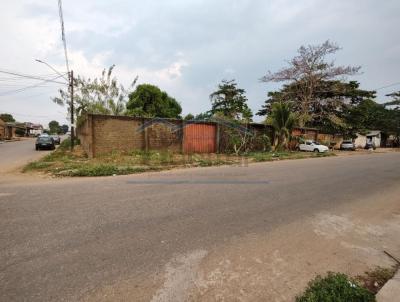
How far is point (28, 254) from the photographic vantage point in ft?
10.4

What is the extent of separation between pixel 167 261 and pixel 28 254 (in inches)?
70.9

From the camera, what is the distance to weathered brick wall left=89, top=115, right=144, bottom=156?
13.5m

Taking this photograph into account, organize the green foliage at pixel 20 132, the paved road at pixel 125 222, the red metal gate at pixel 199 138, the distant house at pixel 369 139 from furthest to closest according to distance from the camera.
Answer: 1. the green foliage at pixel 20 132
2. the distant house at pixel 369 139
3. the red metal gate at pixel 199 138
4. the paved road at pixel 125 222

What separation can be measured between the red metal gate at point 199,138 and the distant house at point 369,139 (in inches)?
1214

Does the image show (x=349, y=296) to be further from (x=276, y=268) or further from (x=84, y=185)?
(x=84, y=185)

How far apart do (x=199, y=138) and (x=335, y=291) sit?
48.8 ft

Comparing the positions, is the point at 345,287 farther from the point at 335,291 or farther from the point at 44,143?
the point at 44,143

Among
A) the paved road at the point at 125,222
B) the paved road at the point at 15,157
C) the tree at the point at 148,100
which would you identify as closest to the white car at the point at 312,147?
the paved road at the point at 125,222

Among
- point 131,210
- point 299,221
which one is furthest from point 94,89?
point 299,221

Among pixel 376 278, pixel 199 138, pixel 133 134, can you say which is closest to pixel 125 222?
pixel 376 278

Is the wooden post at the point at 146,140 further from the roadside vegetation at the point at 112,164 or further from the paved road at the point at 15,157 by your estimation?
the paved road at the point at 15,157

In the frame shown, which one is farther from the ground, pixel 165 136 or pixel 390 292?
pixel 165 136

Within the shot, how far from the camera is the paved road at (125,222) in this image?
8.97 feet

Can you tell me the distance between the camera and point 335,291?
8.44ft
